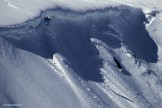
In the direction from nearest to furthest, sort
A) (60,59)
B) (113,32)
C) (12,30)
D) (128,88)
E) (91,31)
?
(12,30), (60,59), (128,88), (91,31), (113,32)

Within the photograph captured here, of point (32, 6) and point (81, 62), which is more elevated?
point (32, 6)

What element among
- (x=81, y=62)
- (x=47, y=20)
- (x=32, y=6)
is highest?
(x=32, y=6)

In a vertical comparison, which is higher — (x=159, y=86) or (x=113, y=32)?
(x=113, y=32)

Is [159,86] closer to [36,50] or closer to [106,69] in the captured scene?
[106,69]

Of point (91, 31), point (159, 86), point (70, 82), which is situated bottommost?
point (159, 86)

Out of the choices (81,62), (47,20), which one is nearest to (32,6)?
(47,20)

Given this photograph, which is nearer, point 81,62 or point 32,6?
point 32,6

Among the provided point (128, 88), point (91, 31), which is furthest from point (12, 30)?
point (128, 88)

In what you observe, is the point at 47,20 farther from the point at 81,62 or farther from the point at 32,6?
the point at 81,62
